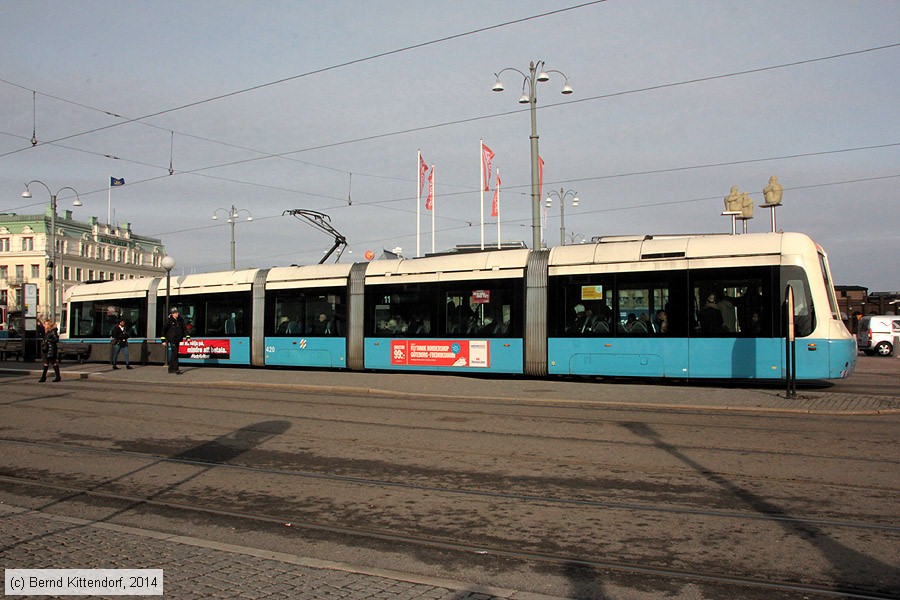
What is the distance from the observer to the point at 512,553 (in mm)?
5516

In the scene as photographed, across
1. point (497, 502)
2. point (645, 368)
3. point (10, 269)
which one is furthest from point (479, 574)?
point (10, 269)

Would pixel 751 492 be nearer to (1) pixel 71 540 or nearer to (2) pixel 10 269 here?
(1) pixel 71 540

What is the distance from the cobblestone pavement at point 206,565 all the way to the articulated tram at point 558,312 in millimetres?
12369

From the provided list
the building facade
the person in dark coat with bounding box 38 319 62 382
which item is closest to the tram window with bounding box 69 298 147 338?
the person in dark coat with bounding box 38 319 62 382

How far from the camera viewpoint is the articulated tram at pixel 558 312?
15523 millimetres

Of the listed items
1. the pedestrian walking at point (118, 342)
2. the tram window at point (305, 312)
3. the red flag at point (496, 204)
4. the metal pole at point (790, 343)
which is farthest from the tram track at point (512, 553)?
the red flag at point (496, 204)

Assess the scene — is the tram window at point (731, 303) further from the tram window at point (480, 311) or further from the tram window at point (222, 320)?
the tram window at point (222, 320)

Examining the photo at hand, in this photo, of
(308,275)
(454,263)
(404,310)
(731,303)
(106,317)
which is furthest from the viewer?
(106,317)

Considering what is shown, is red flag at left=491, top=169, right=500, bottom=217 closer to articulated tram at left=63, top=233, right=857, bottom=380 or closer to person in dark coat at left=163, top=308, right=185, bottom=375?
articulated tram at left=63, top=233, right=857, bottom=380

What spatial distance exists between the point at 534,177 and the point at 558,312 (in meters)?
4.89

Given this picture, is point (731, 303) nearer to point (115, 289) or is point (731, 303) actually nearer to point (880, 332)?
point (115, 289)

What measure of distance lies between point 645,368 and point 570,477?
9.04 meters

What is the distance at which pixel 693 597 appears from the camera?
181 inches

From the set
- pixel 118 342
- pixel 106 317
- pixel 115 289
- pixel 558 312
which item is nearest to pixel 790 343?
pixel 558 312
